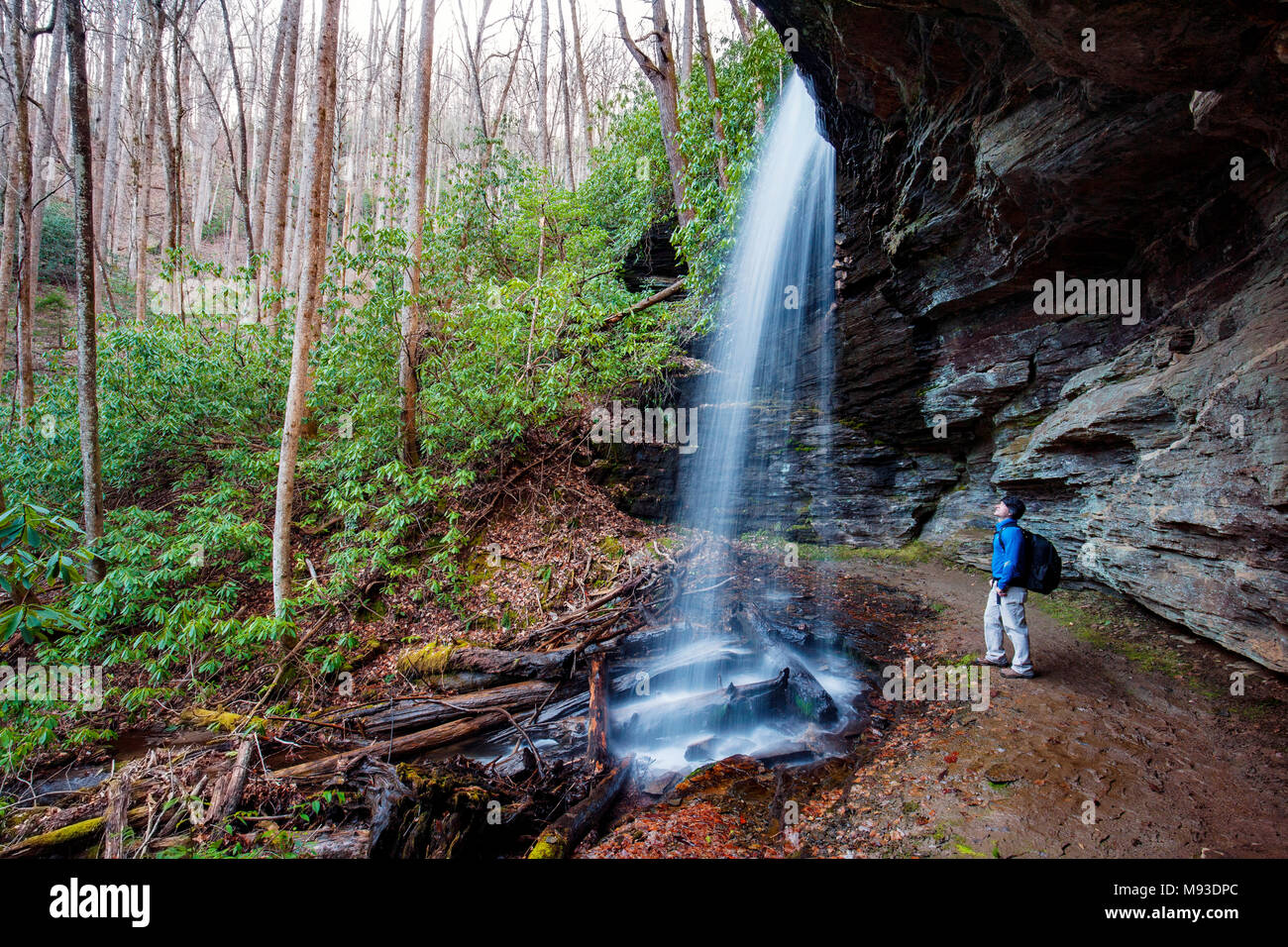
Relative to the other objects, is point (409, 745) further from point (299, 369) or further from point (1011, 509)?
point (1011, 509)

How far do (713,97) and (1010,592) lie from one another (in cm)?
1286

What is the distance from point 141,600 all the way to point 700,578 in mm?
8525

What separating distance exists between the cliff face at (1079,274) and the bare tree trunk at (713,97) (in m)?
2.57

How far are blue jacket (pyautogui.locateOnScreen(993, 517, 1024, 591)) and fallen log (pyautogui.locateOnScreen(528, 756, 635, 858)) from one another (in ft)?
13.8

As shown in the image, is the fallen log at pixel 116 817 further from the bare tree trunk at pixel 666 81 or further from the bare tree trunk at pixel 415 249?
the bare tree trunk at pixel 666 81

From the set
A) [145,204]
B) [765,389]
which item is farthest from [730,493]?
[145,204]

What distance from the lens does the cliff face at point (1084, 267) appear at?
4078 mm

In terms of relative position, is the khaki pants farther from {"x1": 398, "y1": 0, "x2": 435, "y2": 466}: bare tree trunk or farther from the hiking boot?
{"x1": 398, "y1": 0, "x2": 435, "y2": 466}: bare tree trunk

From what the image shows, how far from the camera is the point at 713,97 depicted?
1223 cm

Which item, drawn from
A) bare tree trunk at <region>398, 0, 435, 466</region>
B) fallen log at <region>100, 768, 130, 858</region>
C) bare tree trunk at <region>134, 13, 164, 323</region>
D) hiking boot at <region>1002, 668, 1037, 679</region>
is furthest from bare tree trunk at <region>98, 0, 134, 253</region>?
hiking boot at <region>1002, 668, 1037, 679</region>

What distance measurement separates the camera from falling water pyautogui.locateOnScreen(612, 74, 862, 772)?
25.3 ft

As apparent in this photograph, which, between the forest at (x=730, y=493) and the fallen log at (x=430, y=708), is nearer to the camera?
the forest at (x=730, y=493)

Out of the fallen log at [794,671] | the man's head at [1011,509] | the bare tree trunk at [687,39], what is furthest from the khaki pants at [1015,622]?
the bare tree trunk at [687,39]
